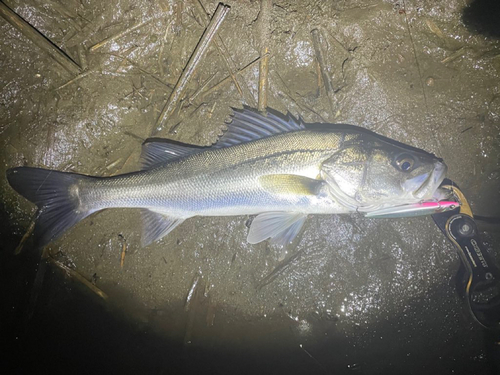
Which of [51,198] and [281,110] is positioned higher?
[281,110]

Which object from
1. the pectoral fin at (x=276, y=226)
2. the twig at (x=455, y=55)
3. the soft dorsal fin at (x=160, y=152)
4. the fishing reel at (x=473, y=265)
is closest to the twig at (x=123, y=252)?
the soft dorsal fin at (x=160, y=152)

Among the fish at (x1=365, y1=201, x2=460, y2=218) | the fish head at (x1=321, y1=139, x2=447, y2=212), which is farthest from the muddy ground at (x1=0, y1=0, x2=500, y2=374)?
the fish head at (x1=321, y1=139, x2=447, y2=212)

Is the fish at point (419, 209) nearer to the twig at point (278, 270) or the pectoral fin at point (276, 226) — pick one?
the pectoral fin at point (276, 226)

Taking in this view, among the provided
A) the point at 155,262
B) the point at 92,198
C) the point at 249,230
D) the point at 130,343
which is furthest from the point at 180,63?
the point at 130,343

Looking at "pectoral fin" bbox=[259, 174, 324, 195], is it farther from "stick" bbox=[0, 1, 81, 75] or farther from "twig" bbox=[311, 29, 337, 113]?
"stick" bbox=[0, 1, 81, 75]

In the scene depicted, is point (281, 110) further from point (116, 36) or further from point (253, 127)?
point (116, 36)

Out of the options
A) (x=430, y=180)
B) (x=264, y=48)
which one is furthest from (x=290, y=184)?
(x=264, y=48)
